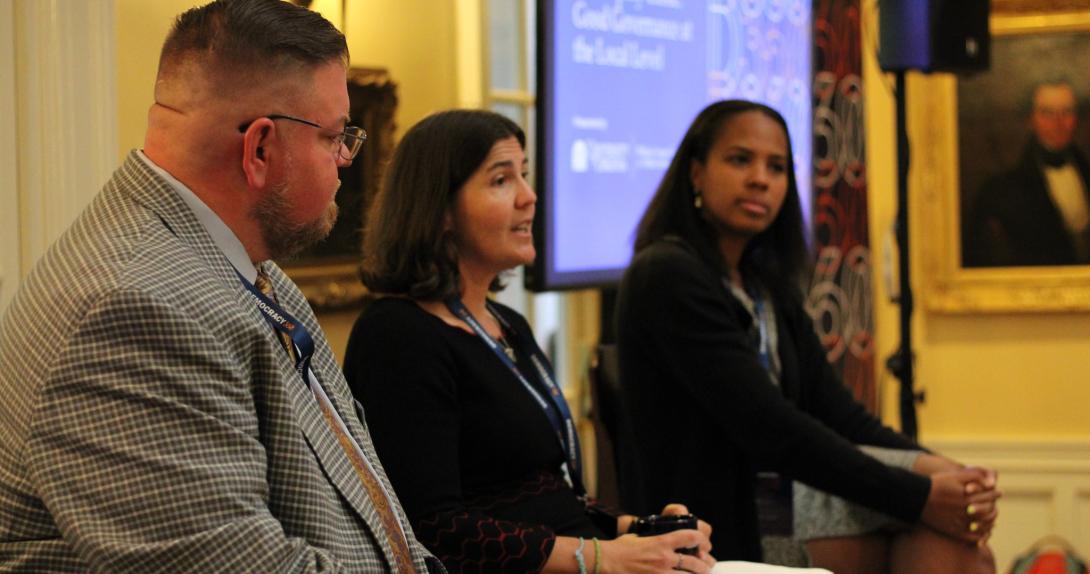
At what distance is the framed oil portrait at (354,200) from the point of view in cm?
331

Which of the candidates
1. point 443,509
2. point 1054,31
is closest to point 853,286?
point 1054,31

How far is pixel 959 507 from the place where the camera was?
9.31ft

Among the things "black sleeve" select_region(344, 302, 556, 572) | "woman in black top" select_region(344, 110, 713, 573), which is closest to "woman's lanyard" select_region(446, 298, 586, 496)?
"woman in black top" select_region(344, 110, 713, 573)

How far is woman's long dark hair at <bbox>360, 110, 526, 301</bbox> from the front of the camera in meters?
2.31

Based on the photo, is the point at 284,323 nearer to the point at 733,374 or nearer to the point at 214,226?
the point at 214,226

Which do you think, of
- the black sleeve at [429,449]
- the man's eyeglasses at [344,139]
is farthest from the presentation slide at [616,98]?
the man's eyeglasses at [344,139]

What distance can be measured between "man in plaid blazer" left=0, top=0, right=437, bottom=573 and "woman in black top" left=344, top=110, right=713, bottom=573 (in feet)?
1.42

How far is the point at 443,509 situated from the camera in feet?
6.97

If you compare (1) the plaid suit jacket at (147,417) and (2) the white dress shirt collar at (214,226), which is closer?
(1) the plaid suit jacket at (147,417)

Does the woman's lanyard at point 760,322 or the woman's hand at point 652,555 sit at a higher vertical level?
the woman's lanyard at point 760,322

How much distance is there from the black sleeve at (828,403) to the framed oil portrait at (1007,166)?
2406mm

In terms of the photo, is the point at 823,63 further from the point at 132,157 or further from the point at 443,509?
the point at 132,157

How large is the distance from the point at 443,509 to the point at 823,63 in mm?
3753

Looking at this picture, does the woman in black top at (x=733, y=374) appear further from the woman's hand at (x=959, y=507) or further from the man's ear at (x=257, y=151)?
the man's ear at (x=257, y=151)
